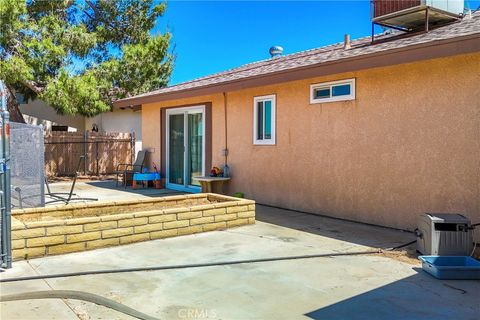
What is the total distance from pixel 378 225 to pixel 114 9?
47.9 ft

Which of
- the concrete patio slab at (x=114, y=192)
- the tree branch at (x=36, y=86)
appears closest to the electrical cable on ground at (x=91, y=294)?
the concrete patio slab at (x=114, y=192)

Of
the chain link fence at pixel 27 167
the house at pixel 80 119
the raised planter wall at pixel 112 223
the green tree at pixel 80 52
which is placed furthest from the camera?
the house at pixel 80 119

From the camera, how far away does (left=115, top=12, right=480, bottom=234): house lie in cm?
604

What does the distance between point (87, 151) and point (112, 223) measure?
13.3 meters

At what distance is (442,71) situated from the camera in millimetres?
6262

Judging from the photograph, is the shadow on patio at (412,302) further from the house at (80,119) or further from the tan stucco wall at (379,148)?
the house at (80,119)

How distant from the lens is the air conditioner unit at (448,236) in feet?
16.6

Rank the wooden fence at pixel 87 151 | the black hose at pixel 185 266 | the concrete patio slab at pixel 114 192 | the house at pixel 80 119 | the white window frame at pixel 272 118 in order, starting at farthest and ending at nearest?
the house at pixel 80 119 < the wooden fence at pixel 87 151 < the concrete patio slab at pixel 114 192 < the white window frame at pixel 272 118 < the black hose at pixel 185 266

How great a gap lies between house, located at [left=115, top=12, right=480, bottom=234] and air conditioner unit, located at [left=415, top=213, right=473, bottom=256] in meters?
0.98

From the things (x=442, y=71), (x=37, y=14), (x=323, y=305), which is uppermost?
(x=37, y=14)

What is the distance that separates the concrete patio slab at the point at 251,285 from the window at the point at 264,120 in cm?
370

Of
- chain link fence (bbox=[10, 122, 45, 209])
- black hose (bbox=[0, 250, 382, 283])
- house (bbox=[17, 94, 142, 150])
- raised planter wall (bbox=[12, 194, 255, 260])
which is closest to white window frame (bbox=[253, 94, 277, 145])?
raised planter wall (bbox=[12, 194, 255, 260])

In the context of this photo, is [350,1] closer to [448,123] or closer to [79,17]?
[448,123]

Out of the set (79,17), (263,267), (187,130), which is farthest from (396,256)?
(79,17)
